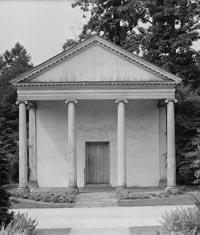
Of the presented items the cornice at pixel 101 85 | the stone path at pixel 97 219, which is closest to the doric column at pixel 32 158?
the cornice at pixel 101 85

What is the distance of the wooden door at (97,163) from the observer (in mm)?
25781

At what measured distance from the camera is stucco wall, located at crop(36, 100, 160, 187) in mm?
25625

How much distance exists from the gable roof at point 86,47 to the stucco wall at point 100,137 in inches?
132

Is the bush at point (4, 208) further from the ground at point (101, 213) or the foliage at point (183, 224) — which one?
the foliage at point (183, 224)

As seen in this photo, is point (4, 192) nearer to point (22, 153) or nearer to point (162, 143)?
point (22, 153)

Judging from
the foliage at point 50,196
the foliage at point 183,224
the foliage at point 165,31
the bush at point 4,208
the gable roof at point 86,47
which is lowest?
the foliage at point 50,196

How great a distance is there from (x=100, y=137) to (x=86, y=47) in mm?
5682

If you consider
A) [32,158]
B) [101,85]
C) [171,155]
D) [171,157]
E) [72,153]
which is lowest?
[32,158]

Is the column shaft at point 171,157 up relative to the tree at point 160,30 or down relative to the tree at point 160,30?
down

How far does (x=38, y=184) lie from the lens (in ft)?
83.7

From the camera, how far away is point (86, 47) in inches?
923

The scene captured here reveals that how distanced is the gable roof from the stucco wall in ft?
11.0

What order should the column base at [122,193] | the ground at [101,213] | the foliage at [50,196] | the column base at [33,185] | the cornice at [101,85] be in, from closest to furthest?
the ground at [101,213]
the foliage at [50,196]
the column base at [122,193]
the cornice at [101,85]
the column base at [33,185]

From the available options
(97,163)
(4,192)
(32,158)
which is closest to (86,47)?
(97,163)
